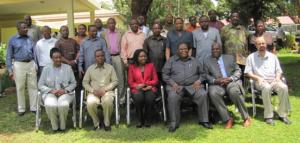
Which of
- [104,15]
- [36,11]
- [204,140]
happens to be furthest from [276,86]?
[104,15]

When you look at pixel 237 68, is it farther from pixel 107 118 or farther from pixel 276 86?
pixel 107 118

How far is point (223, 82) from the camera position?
724 centimetres

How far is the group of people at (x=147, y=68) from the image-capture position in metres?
7.13

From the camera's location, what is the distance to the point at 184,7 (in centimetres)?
4641

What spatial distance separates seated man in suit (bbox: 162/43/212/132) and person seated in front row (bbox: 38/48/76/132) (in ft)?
5.62

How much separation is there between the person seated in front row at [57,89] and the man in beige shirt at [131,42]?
1072 millimetres

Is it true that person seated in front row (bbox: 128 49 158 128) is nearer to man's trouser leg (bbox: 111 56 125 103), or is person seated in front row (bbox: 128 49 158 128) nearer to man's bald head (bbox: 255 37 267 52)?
man's trouser leg (bbox: 111 56 125 103)

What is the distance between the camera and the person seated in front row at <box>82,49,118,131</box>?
709 cm

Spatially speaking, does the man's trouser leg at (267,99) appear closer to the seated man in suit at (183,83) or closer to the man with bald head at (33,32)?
the seated man in suit at (183,83)

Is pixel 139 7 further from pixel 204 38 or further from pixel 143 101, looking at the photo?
pixel 143 101

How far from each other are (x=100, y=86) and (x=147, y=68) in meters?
0.91

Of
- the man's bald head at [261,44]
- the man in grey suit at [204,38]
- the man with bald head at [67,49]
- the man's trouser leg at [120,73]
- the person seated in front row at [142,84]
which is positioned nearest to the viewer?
the person seated in front row at [142,84]

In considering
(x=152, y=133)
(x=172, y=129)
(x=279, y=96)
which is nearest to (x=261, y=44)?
(x=279, y=96)

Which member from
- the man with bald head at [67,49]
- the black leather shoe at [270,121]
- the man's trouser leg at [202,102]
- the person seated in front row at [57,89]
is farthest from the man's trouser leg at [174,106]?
the man with bald head at [67,49]
